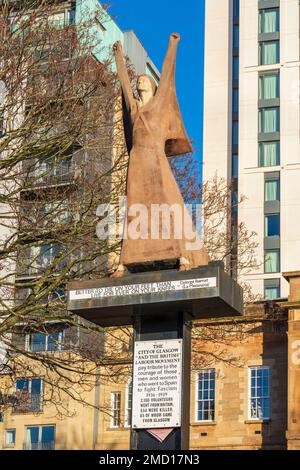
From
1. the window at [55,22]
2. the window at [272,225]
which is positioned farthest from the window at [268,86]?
the window at [55,22]

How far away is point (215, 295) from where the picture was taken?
50.1ft

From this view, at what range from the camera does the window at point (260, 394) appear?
45156mm

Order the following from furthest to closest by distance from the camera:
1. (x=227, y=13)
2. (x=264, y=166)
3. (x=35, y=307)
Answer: (x=227, y=13) < (x=264, y=166) < (x=35, y=307)

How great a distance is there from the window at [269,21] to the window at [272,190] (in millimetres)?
11681

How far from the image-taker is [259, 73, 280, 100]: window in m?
77.8

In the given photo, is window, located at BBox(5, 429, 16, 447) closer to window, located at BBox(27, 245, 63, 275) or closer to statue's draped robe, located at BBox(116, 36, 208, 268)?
window, located at BBox(27, 245, 63, 275)

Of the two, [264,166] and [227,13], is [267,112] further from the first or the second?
[227,13]

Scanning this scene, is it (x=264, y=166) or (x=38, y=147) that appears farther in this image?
(x=264, y=166)

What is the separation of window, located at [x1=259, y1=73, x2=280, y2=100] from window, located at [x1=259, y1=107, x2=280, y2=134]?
100 cm

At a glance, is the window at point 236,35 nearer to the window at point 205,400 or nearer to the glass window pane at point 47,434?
the window at point 205,400

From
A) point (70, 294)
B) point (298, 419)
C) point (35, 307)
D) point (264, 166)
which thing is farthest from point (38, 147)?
point (264, 166)

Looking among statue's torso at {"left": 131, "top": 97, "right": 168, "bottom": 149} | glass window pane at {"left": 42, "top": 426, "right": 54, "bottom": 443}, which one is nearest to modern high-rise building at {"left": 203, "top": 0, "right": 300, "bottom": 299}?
glass window pane at {"left": 42, "top": 426, "right": 54, "bottom": 443}

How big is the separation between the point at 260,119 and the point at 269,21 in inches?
299

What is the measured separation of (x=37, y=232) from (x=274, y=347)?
76.2 feet
